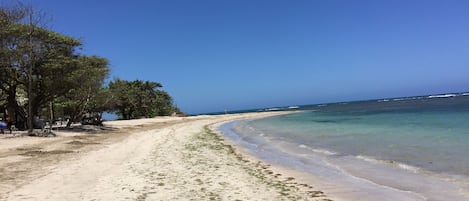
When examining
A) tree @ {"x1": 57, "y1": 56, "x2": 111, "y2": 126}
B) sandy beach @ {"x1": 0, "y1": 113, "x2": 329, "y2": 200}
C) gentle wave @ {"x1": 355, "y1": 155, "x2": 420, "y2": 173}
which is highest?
tree @ {"x1": 57, "y1": 56, "x2": 111, "y2": 126}

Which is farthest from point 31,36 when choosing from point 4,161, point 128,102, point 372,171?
point 128,102

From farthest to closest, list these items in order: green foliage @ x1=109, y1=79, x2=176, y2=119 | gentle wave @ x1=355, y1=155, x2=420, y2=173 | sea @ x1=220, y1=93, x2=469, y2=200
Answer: green foliage @ x1=109, y1=79, x2=176, y2=119 < gentle wave @ x1=355, y1=155, x2=420, y2=173 < sea @ x1=220, y1=93, x2=469, y2=200

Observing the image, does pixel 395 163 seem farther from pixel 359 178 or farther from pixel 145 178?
pixel 145 178

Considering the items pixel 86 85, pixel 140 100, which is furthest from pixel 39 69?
pixel 140 100

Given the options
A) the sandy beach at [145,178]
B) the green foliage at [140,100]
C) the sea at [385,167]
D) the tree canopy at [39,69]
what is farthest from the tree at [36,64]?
the green foliage at [140,100]

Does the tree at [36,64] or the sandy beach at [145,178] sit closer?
the sandy beach at [145,178]

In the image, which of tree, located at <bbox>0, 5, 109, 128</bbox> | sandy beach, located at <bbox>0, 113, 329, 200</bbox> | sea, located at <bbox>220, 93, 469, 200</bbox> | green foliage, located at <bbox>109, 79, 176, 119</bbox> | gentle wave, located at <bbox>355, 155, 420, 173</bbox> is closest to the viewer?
sandy beach, located at <bbox>0, 113, 329, 200</bbox>

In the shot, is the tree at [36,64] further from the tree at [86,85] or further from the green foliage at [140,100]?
the green foliage at [140,100]

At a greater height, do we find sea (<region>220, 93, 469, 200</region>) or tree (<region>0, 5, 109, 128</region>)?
tree (<region>0, 5, 109, 128</region>)

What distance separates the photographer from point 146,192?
331 inches

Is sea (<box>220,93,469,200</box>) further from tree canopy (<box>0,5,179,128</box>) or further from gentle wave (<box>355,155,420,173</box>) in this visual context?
tree canopy (<box>0,5,179,128</box>)

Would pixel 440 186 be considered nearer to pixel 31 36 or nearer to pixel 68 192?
pixel 68 192

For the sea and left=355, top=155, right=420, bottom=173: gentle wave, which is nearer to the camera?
the sea

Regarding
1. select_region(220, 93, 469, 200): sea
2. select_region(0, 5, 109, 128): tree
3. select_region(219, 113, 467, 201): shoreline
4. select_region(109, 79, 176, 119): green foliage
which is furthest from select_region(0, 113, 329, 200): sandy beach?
select_region(109, 79, 176, 119): green foliage
